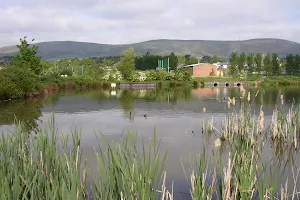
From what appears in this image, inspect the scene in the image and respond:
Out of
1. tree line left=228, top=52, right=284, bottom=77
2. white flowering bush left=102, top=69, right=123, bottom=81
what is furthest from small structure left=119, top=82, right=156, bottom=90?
tree line left=228, top=52, right=284, bottom=77

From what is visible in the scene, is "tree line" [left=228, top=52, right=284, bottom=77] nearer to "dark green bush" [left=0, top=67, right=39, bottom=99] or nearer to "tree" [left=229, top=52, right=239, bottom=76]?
"tree" [left=229, top=52, right=239, bottom=76]

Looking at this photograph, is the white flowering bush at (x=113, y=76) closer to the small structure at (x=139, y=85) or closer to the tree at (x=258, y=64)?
the small structure at (x=139, y=85)

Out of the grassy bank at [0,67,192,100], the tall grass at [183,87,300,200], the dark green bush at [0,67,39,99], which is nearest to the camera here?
the tall grass at [183,87,300,200]

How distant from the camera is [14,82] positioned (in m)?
26.4

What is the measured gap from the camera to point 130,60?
55969 mm

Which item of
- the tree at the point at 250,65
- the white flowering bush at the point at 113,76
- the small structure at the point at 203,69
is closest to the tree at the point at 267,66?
the tree at the point at 250,65

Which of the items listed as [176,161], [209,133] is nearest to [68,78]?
[209,133]

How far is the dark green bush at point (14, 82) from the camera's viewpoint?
25.4 metres

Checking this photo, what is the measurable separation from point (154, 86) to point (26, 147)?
4345cm

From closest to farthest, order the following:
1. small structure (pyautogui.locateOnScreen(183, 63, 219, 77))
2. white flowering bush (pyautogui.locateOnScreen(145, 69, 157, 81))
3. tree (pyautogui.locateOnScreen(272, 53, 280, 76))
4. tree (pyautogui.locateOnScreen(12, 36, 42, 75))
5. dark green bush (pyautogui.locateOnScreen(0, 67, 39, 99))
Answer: dark green bush (pyautogui.locateOnScreen(0, 67, 39, 99)) < tree (pyautogui.locateOnScreen(12, 36, 42, 75)) < white flowering bush (pyautogui.locateOnScreen(145, 69, 157, 81)) < tree (pyautogui.locateOnScreen(272, 53, 280, 76)) < small structure (pyautogui.locateOnScreen(183, 63, 219, 77))

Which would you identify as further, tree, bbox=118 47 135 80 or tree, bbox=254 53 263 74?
tree, bbox=254 53 263 74

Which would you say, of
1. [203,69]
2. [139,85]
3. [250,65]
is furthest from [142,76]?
[203,69]

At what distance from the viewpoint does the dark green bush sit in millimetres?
25403

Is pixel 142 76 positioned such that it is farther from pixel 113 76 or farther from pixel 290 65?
pixel 290 65
